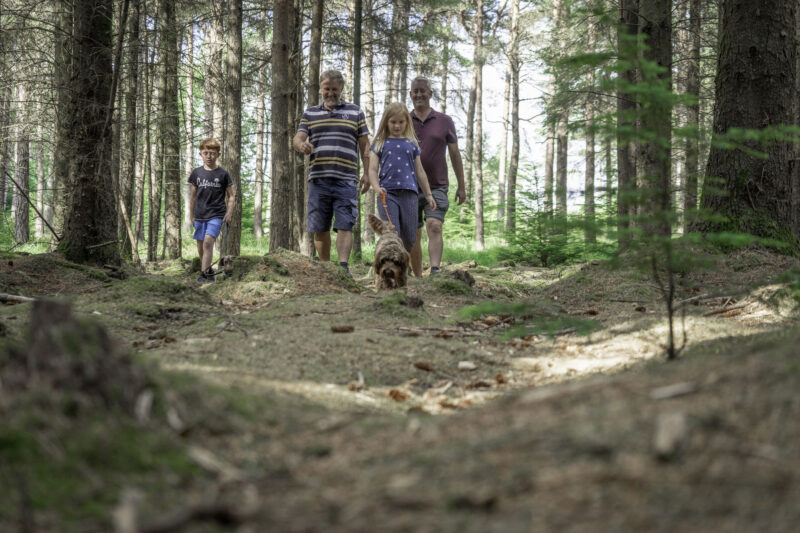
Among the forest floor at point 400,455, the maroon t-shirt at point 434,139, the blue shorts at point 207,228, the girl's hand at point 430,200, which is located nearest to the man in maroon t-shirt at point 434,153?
the maroon t-shirt at point 434,139

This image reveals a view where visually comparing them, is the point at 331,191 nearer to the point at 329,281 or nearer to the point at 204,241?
the point at 329,281

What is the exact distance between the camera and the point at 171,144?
13.2 metres

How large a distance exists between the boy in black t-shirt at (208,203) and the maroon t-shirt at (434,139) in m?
2.90

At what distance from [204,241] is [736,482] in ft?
26.0

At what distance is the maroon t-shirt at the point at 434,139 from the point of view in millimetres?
7785

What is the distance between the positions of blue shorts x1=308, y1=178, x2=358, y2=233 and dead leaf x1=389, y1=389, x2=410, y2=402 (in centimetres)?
444

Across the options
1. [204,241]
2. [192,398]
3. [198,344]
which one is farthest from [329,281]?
[192,398]

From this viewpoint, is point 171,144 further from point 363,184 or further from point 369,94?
point 369,94

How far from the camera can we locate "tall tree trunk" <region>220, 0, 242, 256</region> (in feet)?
35.8

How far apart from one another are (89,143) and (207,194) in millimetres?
1652

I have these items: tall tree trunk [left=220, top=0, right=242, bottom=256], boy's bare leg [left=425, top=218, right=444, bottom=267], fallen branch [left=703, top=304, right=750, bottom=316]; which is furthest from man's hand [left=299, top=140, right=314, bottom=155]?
fallen branch [left=703, top=304, right=750, bottom=316]

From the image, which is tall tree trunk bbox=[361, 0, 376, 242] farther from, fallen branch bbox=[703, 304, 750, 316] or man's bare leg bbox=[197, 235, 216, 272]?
fallen branch bbox=[703, 304, 750, 316]

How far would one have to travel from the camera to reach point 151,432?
1653mm

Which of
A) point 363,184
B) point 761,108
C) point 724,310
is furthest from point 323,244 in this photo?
point 761,108
